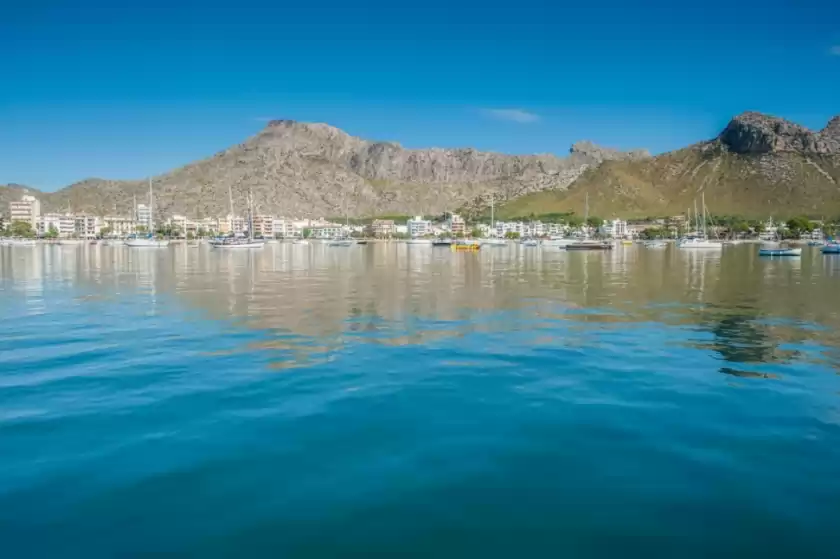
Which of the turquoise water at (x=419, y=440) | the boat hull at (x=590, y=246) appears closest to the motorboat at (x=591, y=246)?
the boat hull at (x=590, y=246)

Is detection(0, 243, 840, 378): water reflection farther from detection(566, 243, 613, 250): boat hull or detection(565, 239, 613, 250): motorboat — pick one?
detection(565, 239, 613, 250): motorboat

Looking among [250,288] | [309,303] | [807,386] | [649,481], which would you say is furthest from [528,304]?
[649,481]

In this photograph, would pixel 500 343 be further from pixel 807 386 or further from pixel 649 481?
pixel 649 481

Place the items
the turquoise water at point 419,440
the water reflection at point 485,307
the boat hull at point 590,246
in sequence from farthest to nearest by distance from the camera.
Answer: the boat hull at point 590,246 < the water reflection at point 485,307 < the turquoise water at point 419,440

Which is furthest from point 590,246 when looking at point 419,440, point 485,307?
point 419,440

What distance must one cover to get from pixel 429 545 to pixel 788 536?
4.65 m

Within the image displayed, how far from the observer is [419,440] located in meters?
11.0

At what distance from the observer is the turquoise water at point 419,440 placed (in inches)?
305

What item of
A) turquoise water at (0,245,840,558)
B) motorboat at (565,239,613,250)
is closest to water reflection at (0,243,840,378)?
turquoise water at (0,245,840,558)

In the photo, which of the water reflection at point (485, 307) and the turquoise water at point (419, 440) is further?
the water reflection at point (485, 307)

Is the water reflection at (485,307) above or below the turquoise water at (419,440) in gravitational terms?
above

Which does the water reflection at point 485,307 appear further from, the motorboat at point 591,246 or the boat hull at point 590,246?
the motorboat at point 591,246

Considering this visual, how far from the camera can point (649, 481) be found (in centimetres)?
928

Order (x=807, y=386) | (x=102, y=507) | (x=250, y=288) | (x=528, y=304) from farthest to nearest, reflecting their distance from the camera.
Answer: (x=250, y=288), (x=528, y=304), (x=807, y=386), (x=102, y=507)
